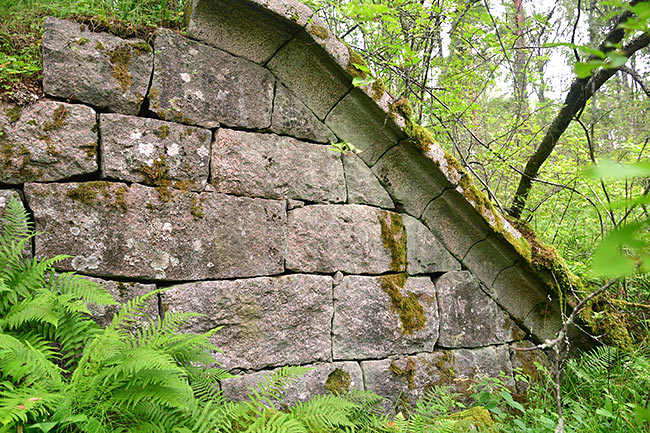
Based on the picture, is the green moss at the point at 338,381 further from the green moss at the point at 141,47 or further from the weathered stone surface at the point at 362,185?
the green moss at the point at 141,47

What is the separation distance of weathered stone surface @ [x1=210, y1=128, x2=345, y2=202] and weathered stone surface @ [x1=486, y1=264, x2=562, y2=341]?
71.7 inches

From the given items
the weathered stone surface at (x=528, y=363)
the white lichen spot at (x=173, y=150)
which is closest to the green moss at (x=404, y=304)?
the weathered stone surface at (x=528, y=363)

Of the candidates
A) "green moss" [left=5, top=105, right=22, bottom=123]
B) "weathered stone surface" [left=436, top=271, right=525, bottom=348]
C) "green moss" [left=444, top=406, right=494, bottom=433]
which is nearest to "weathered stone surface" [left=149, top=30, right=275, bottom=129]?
"green moss" [left=5, top=105, right=22, bottom=123]

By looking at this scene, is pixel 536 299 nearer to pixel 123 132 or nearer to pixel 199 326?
pixel 199 326

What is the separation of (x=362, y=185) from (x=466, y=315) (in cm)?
154

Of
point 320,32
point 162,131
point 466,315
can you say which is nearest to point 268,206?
point 162,131

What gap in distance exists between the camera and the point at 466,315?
147 inches

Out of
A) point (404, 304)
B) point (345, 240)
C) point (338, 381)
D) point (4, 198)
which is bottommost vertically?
point (338, 381)

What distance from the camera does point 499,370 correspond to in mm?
3814

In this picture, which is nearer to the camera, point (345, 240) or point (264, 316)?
point (264, 316)

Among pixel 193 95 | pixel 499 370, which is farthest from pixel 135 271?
pixel 499 370

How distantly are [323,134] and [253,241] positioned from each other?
1.09 metres

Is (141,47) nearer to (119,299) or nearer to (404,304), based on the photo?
(119,299)

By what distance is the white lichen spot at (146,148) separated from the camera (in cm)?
280
